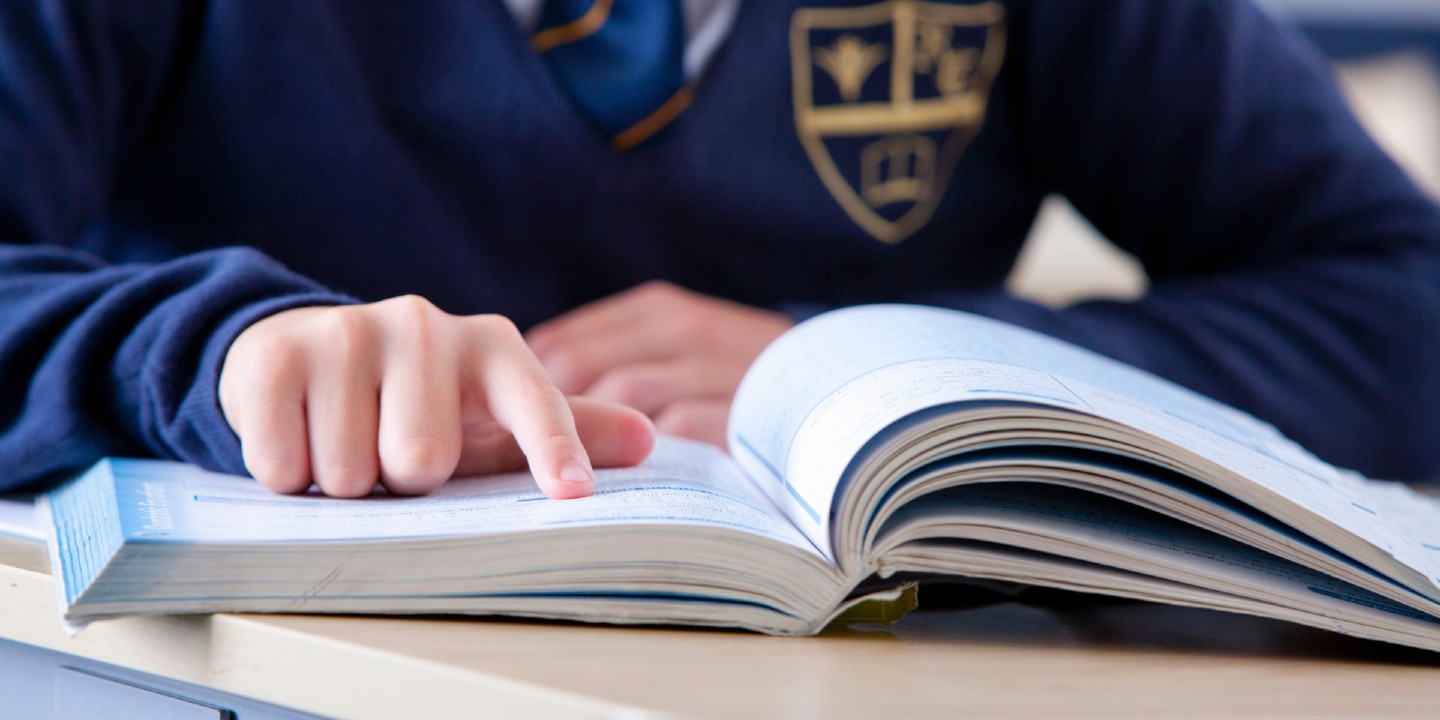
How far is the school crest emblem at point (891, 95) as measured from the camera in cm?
101

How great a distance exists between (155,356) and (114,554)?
0.18 meters

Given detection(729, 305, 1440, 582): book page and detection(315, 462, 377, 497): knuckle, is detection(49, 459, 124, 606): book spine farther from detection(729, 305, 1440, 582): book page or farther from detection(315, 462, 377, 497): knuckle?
detection(729, 305, 1440, 582): book page

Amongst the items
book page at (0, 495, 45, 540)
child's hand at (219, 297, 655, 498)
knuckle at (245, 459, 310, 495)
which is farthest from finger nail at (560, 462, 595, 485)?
book page at (0, 495, 45, 540)

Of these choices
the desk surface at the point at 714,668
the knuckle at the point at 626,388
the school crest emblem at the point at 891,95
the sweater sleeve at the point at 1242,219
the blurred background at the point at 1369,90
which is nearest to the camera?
the desk surface at the point at 714,668

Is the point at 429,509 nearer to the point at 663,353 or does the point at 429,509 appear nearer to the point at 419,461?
the point at 419,461

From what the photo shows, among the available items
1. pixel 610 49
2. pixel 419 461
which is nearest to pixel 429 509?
pixel 419 461

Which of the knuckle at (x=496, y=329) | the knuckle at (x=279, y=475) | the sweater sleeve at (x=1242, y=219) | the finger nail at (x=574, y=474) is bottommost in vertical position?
the knuckle at (x=279, y=475)

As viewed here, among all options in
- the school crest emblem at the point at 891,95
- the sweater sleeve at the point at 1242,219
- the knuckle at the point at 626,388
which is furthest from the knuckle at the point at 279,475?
the school crest emblem at the point at 891,95

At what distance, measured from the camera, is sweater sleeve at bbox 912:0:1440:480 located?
83 cm

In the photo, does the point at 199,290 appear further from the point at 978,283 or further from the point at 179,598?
the point at 978,283

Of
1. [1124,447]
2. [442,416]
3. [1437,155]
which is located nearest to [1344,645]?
[1124,447]

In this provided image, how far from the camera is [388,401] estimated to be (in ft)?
1.33

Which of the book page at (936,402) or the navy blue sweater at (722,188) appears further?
the navy blue sweater at (722,188)

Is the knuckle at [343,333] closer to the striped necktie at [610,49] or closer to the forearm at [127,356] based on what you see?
the forearm at [127,356]
